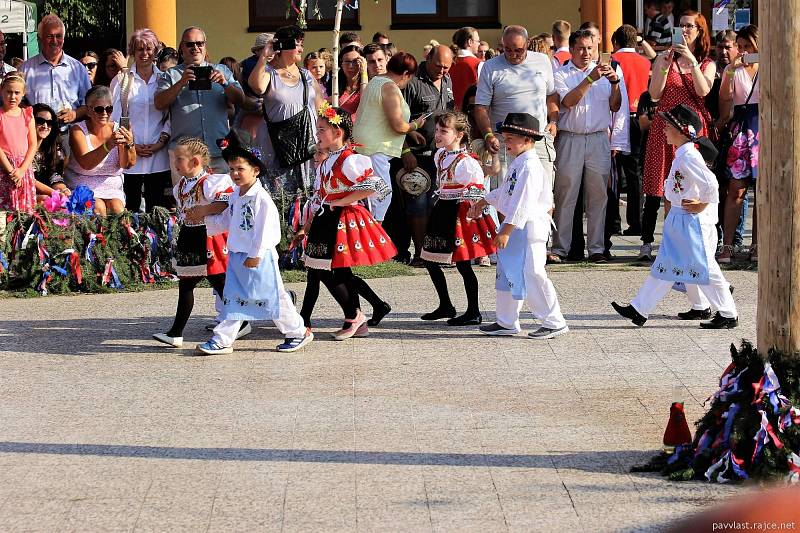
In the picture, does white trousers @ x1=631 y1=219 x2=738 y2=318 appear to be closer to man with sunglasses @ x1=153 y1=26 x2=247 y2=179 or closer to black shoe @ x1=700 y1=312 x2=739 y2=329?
black shoe @ x1=700 y1=312 x2=739 y2=329

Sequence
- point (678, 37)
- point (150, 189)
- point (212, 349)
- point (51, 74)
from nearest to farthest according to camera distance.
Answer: point (212, 349), point (678, 37), point (150, 189), point (51, 74)

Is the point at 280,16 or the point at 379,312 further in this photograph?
the point at 280,16

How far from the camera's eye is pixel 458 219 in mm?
9258

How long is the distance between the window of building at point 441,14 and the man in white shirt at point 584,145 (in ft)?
25.8

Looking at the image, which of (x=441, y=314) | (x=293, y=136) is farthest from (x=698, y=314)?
(x=293, y=136)

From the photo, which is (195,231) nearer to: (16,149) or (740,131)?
(16,149)

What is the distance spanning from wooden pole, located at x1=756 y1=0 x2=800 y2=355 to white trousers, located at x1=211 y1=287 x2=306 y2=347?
3.46 meters

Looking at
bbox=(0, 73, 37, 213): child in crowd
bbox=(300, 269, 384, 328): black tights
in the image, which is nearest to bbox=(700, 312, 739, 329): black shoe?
bbox=(300, 269, 384, 328): black tights

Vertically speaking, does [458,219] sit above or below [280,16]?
below

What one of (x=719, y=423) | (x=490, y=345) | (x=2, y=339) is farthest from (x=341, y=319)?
(x=719, y=423)

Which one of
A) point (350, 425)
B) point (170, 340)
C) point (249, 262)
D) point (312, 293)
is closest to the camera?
point (350, 425)

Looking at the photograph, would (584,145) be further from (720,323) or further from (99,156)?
(99,156)

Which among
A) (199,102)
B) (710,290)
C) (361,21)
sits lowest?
(710,290)

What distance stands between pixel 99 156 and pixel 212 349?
11.8 feet
